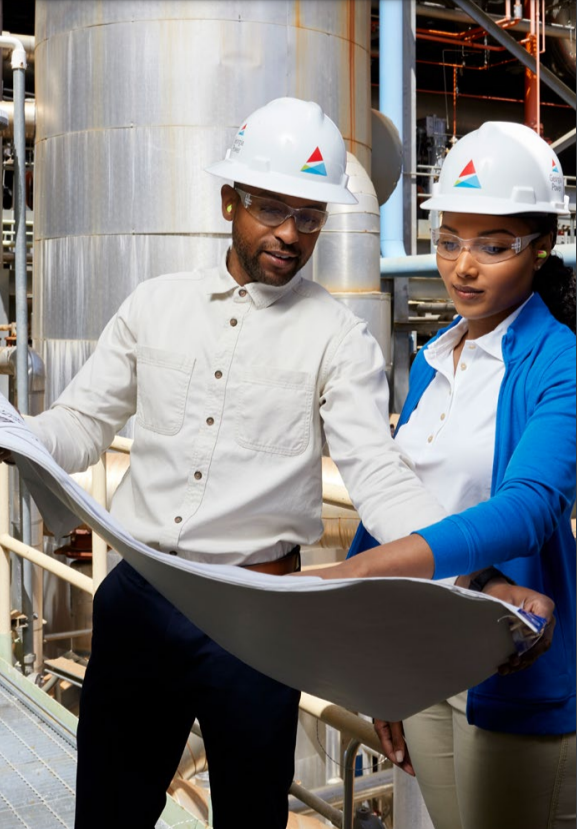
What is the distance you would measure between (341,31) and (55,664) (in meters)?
3.93

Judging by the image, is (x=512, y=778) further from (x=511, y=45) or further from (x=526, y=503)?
(x=511, y=45)

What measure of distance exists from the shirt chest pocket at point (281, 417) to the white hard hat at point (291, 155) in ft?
1.07

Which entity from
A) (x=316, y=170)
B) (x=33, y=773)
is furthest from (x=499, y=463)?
(x=33, y=773)

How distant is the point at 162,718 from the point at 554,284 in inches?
38.9

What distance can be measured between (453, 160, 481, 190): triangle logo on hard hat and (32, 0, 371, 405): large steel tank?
3232mm

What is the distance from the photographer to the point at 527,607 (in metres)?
1.31

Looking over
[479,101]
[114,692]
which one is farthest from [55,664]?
[479,101]

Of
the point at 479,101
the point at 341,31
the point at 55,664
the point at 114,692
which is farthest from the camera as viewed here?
the point at 479,101

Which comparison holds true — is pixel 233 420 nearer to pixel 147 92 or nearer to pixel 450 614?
pixel 450 614

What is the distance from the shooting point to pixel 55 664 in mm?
5828

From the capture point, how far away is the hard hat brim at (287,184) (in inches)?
67.3

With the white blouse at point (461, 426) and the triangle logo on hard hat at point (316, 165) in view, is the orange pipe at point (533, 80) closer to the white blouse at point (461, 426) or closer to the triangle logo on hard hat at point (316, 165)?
the triangle logo on hard hat at point (316, 165)

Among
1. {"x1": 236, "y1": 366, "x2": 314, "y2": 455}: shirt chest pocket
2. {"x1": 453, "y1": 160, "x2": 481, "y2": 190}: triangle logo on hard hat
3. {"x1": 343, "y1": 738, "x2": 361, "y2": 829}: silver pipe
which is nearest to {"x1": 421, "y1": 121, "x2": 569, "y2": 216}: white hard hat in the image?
{"x1": 453, "y1": 160, "x2": 481, "y2": 190}: triangle logo on hard hat

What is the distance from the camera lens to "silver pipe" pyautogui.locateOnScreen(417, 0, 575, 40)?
11.1 m
